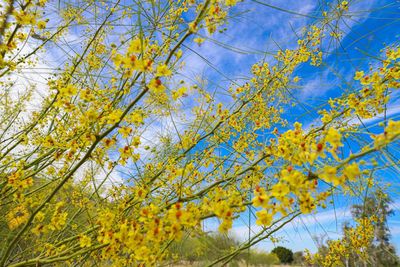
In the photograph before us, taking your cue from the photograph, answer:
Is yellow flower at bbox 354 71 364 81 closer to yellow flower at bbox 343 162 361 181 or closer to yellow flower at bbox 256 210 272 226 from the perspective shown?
yellow flower at bbox 343 162 361 181

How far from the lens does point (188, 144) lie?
2143 mm

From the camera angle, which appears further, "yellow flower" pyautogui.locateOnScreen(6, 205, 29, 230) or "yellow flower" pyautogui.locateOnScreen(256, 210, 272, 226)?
"yellow flower" pyautogui.locateOnScreen(6, 205, 29, 230)

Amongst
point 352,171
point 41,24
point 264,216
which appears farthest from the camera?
point 41,24

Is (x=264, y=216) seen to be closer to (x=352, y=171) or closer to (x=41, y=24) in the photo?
(x=352, y=171)

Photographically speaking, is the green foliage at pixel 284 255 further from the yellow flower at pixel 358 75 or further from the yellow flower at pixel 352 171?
the yellow flower at pixel 352 171

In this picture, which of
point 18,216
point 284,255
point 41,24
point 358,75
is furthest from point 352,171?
point 284,255

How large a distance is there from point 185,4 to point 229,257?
2.07 meters

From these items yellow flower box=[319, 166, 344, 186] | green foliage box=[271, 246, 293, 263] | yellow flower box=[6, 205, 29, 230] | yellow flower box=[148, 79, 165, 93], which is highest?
green foliage box=[271, 246, 293, 263]

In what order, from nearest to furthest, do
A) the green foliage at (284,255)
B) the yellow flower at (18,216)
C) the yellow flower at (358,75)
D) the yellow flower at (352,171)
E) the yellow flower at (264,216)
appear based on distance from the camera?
the yellow flower at (352,171)
the yellow flower at (264,216)
the yellow flower at (358,75)
the yellow flower at (18,216)
the green foliage at (284,255)

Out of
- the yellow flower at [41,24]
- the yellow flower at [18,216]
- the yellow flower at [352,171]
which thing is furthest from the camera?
the yellow flower at [18,216]

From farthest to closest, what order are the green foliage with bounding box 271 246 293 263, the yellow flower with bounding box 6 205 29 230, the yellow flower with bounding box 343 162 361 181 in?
the green foliage with bounding box 271 246 293 263, the yellow flower with bounding box 6 205 29 230, the yellow flower with bounding box 343 162 361 181

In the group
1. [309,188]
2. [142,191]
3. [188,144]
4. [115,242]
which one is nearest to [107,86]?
[188,144]

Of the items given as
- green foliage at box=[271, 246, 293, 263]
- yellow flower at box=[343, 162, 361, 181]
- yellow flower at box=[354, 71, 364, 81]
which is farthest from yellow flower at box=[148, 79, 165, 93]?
green foliage at box=[271, 246, 293, 263]

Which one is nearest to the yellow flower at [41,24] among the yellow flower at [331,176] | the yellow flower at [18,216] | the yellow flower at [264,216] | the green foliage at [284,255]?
the yellow flower at [18,216]
